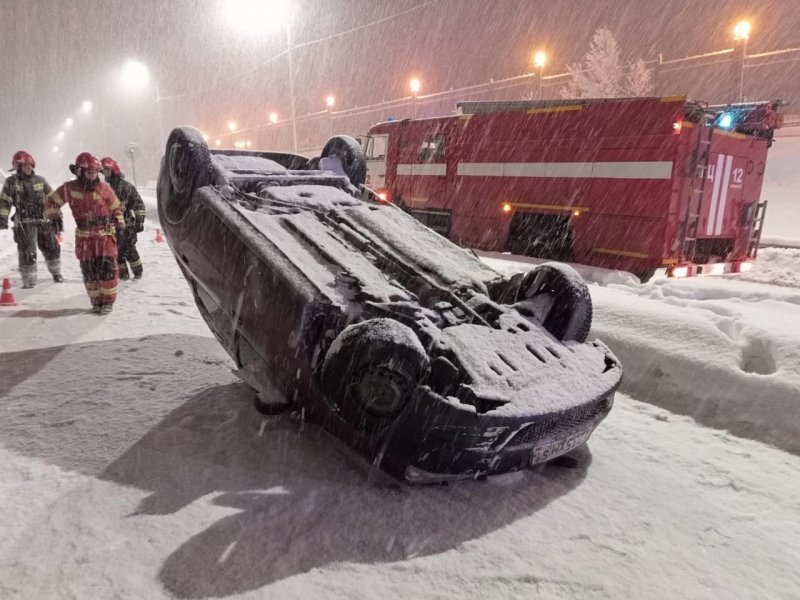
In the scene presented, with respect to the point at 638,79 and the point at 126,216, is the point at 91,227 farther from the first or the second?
the point at 638,79

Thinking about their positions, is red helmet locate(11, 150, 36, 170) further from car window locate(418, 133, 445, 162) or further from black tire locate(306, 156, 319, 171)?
car window locate(418, 133, 445, 162)

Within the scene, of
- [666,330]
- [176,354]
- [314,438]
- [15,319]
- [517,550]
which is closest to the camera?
[517,550]

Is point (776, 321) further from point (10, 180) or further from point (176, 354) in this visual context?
point (10, 180)

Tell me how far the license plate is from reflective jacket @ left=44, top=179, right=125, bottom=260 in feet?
18.2

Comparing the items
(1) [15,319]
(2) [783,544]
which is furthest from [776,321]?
(1) [15,319]

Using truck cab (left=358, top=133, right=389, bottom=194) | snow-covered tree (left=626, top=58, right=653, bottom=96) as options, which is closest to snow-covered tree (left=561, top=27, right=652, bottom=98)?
snow-covered tree (left=626, top=58, right=653, bottom=96)

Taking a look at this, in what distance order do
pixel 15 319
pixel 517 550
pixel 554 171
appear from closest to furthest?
pixel 517 550
pixel 15 319
pixel 554 171

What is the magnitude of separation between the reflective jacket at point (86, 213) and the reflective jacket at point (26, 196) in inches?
73.3

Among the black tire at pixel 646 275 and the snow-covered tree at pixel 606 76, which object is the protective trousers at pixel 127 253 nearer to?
the black tire at pixel 646 275

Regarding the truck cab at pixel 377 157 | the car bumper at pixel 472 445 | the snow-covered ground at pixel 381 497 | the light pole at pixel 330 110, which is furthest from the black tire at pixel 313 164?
the light pole at pixel 330 110

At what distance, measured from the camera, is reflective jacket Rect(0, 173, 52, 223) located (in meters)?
7.73

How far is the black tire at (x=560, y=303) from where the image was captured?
3.36m

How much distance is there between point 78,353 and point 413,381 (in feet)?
11.9

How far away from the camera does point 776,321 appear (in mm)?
4680
